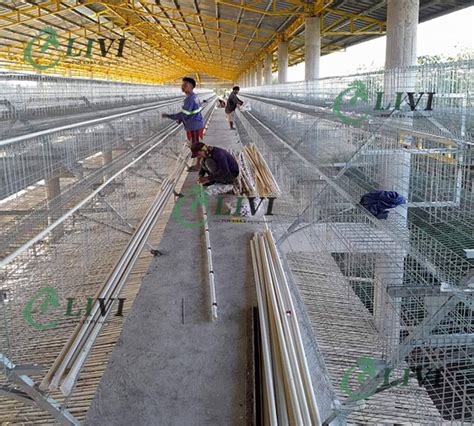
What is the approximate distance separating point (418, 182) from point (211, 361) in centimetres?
216

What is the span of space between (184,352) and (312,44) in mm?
10486

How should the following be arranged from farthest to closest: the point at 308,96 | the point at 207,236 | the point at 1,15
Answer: the point at 1,15 → the point at 308,96 → the point at 207,236

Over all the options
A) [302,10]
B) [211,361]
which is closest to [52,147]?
[211,361]

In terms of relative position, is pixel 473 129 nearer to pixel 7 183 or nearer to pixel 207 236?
pixel 207 236

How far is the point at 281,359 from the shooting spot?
7.83 feet

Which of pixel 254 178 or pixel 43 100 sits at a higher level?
pixel 43 100

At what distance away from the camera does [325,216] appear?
459cm

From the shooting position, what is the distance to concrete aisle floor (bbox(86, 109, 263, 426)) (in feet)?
6.93

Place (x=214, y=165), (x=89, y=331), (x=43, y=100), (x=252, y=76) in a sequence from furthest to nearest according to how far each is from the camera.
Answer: (x=252, y=76) < (x=214, y=165) < (x=43, y=100) < (x=89, y=331)

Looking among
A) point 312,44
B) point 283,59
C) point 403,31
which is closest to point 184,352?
point 403,31

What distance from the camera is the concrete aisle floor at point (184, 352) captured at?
2113 millimetres

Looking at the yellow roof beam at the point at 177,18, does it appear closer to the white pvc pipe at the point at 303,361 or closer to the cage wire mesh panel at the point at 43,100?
the cage wire mesh panel at the point at 43,100

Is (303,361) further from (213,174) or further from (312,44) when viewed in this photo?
(312,44)

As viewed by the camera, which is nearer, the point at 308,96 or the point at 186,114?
the point at 308,96
